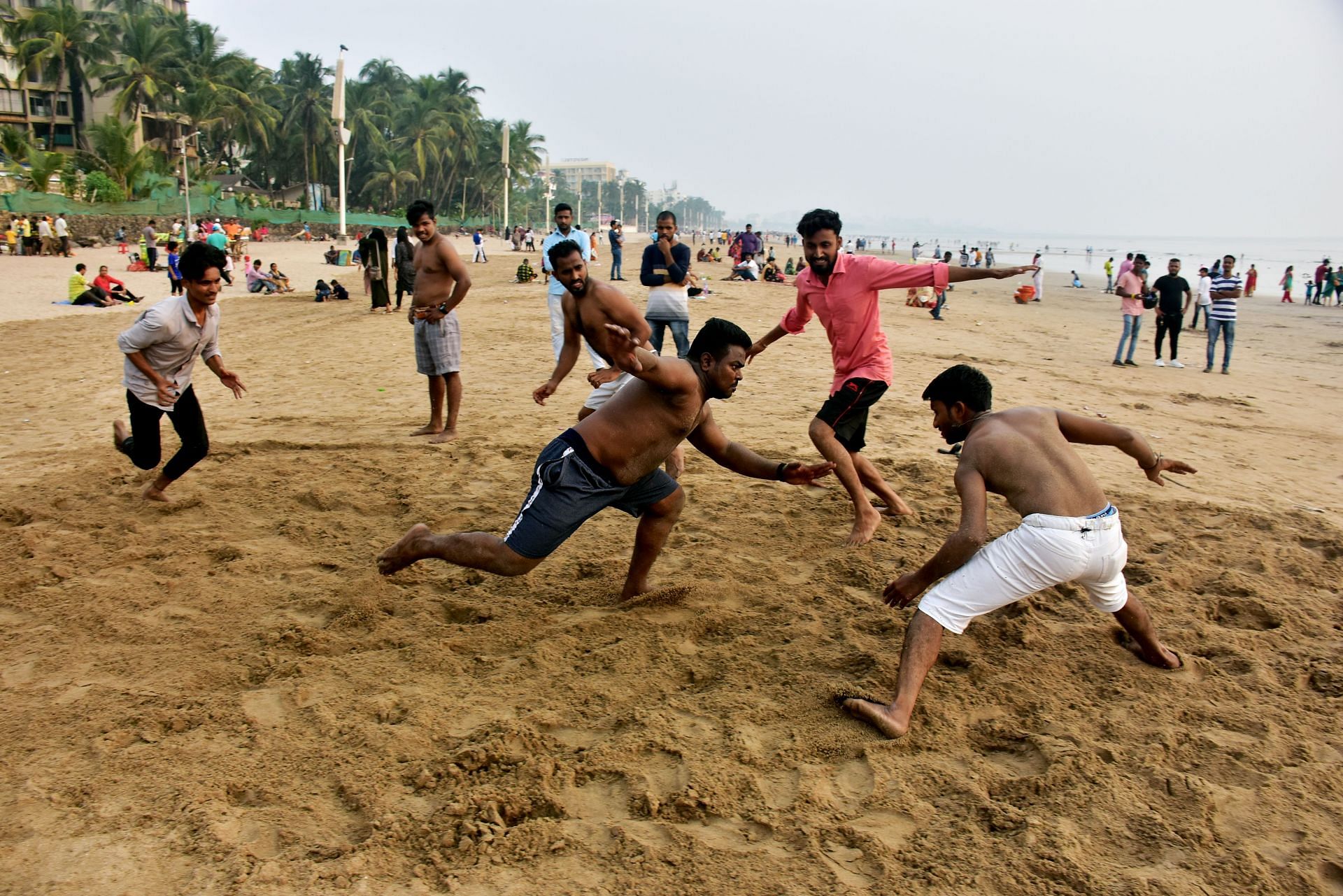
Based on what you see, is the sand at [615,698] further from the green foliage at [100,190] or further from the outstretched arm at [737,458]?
the green foliage at [100,190]

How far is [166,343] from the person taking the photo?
17.5ft

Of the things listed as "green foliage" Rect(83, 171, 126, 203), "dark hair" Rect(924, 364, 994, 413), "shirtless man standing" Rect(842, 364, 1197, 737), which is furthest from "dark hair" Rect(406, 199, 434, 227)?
"green foliage" Rect(83, 171, 126, 203)

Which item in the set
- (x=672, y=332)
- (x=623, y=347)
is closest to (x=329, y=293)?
(x=672, y=332)

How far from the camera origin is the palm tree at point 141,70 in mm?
50250

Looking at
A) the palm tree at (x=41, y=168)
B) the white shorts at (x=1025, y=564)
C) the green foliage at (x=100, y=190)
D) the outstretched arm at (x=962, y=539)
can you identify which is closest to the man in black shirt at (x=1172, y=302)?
the white shorts at (x=1025, y=564)

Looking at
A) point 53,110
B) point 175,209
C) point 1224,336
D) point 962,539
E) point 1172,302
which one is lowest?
point 962,539

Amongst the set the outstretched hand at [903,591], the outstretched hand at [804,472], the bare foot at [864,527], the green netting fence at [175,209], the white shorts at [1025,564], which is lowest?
the bare foot at [864,527]

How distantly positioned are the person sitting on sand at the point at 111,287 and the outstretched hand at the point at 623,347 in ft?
59.2

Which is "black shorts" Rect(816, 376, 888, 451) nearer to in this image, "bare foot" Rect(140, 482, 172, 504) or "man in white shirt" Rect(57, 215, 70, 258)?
"bare foot" Rect(140, 482, 172, 504)

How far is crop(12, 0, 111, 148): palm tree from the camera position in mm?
48219

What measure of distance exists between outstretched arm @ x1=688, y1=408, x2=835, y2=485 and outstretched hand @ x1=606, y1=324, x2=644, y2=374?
71 centimetres

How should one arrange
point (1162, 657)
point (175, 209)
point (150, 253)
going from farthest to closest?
point (175, 209) → point (150, 253) → point (1162, 657)

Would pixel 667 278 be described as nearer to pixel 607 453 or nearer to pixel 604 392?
pixel 604 392

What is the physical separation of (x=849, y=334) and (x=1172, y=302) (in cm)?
1062
